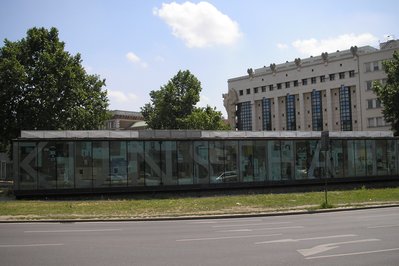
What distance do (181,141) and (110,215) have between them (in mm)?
12120

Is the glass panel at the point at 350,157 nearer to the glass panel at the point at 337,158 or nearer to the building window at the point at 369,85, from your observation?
the glass panel at the point at 337,158

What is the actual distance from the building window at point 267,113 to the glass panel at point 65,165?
3416 inches

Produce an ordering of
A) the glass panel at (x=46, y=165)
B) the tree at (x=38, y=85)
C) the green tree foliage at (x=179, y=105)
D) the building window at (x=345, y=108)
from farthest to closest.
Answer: the building window at (x=345, y=108) → the green tree foliage at (x=179, y=105) → the tree at (x=38, y=85) → the glass panel at (x=46, y=165)

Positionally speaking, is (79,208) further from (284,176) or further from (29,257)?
(284,176)

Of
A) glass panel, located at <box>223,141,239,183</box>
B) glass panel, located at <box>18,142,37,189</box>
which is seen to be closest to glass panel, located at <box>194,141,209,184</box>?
glass panel, located at <box>223,141,239,183</box>

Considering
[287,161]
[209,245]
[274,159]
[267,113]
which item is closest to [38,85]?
[274,159]

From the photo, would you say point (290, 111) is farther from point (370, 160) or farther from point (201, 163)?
point (201, 163)

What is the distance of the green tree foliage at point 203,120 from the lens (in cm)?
6241

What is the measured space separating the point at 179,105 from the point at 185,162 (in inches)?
1442

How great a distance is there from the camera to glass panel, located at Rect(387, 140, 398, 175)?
38.3 m

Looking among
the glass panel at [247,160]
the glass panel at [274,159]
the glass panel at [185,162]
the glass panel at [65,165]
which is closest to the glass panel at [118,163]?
the glass panel at [65,165]

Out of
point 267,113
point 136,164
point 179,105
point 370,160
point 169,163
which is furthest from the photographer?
point 267,113

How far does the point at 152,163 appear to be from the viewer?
30469 mm

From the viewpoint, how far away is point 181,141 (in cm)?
3128
